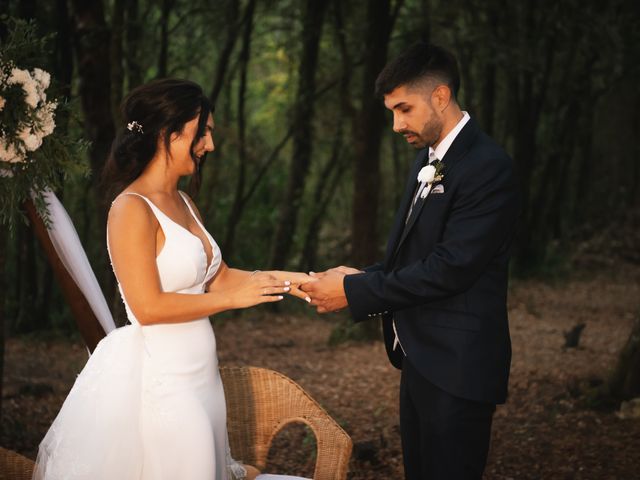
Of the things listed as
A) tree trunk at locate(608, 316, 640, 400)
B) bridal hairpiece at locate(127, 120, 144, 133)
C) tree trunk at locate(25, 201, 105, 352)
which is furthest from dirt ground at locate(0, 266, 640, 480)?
bridal hairpiece at locate(127, 120, 144, 133)

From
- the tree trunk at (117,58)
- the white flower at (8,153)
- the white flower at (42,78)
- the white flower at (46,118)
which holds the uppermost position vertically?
the tree trunk at (117,58)

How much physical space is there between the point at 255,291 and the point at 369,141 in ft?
17.3

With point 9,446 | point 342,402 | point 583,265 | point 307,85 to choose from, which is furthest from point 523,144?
point 9,446

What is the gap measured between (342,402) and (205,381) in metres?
3.75

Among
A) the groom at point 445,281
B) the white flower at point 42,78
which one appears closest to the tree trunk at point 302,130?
the white flower at point 42,78

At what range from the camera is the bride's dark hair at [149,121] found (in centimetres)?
297

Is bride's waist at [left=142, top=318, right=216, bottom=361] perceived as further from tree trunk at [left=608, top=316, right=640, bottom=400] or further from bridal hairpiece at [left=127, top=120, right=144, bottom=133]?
tree trunk at [left=608, top=316, right=640, bottom=400]

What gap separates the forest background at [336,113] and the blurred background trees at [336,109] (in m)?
0.03

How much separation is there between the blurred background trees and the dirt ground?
0.99 m

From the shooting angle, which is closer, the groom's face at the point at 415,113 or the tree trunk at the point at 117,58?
the groom's face at the point at 415,113

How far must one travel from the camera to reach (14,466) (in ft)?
10.3

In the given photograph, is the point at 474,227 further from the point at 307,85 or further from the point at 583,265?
the point at 583,265

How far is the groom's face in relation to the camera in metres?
3.20

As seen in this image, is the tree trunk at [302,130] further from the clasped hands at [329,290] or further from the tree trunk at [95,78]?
the clasped hands at [329,290]
